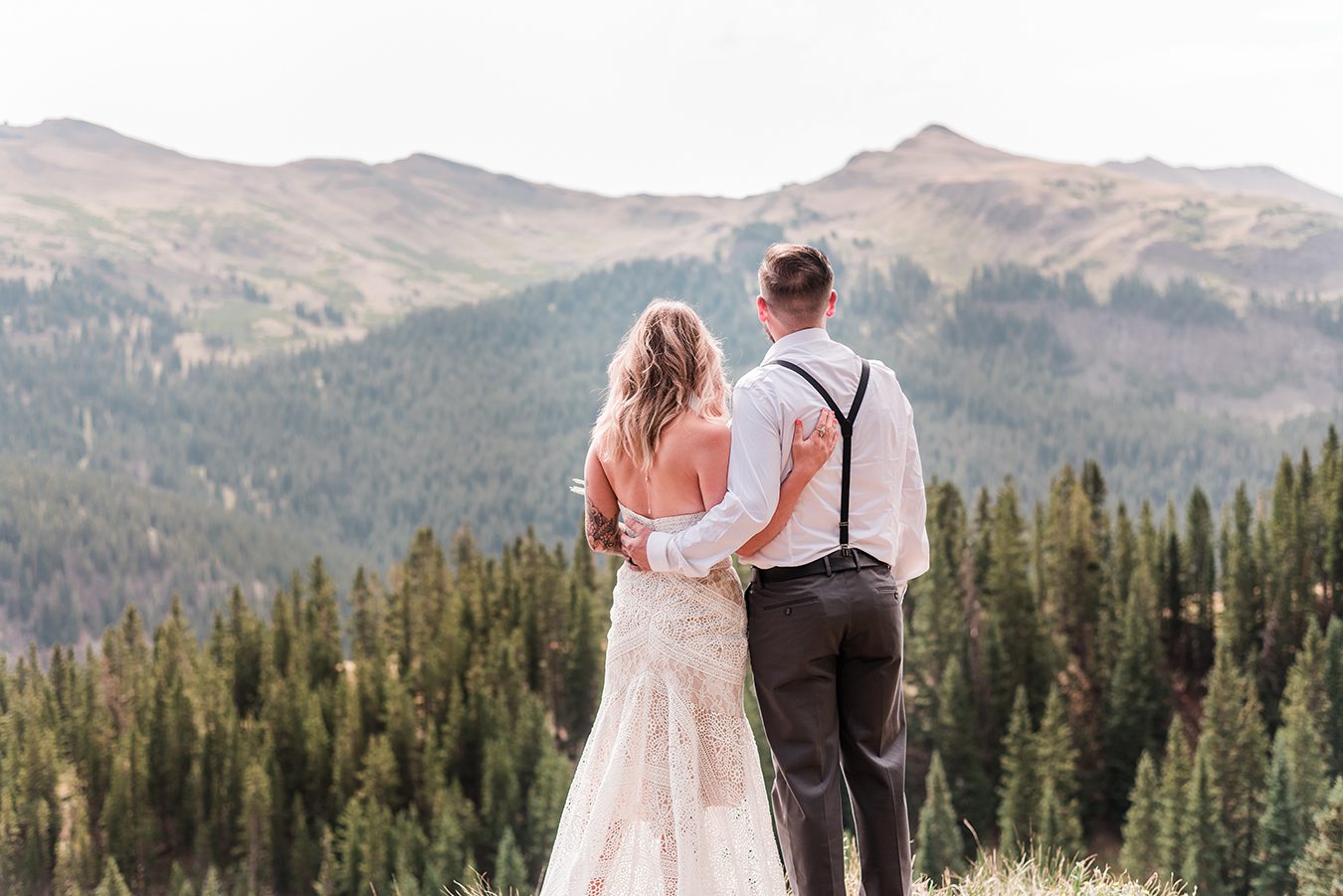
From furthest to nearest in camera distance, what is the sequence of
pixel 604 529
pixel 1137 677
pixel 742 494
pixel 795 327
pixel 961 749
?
1. pixel 1137 677
2. pixel 961 749
3. pixel 604 529
4. pixel 795 327
5. pixel 742 494

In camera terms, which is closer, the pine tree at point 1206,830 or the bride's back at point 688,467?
the bride's back at point 688,467

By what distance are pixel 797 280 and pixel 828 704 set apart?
2120mm

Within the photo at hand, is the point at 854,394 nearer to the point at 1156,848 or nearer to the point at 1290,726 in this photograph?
the point at 1156,848

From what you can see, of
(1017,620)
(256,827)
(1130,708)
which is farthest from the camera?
(1017,620)

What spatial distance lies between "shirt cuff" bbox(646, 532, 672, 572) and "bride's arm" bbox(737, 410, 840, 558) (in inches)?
14.6

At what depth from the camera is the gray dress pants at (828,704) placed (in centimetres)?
577

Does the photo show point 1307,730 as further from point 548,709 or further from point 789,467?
point 789,467

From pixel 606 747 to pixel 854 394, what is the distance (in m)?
2.31

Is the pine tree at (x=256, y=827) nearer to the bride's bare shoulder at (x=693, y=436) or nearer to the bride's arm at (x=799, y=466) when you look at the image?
the bride's bare shoulder at (x=693, y=436)

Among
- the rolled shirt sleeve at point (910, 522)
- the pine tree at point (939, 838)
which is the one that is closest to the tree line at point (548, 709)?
the pine tree at point (939, 838)

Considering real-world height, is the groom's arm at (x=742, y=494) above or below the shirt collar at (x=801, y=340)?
below

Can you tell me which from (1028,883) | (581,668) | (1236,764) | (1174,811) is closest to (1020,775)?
(1174,811)

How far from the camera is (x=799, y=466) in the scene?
5750 millimetres

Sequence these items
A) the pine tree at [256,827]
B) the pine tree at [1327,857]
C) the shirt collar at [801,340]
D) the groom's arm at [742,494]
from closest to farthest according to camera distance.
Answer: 1. the groom's arm at [742,494]
2. the shirt collar at [801,340]
3. the pine tree at [1327,857]
4. the pine tree at [256,827]
